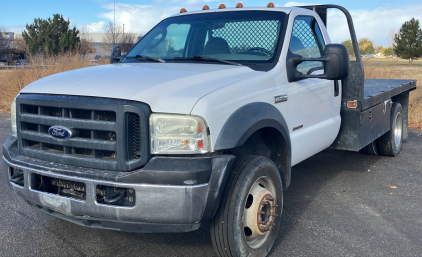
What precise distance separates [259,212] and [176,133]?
94 centimetres

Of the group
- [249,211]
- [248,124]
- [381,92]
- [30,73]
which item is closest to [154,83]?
[248,124]

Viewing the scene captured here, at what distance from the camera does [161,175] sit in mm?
2633

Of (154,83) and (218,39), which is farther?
(218,39)

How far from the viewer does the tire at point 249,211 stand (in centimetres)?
290

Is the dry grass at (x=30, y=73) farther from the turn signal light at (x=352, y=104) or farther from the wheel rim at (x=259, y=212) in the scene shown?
the wheel rim at (x=259, y=212)

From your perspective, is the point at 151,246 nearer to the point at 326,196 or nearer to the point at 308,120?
the point at 308,120

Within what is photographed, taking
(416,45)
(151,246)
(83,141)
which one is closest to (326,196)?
(151,246)

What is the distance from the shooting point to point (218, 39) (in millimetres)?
4164

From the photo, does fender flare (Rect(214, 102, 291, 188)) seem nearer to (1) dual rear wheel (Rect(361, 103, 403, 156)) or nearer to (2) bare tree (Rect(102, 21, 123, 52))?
(1) dual rear wheel (Rect(361, 103, 403, 156))

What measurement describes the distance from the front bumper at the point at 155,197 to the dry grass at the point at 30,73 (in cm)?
1157

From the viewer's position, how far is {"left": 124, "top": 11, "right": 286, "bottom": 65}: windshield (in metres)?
3.92

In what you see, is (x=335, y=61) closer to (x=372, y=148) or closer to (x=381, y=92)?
(x=381, y=92)

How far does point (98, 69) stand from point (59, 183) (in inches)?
42.3

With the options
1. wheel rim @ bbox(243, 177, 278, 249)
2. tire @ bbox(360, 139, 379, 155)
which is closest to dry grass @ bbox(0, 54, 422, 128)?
tire @ bbox(360, 139, 379, 155)
